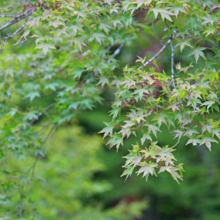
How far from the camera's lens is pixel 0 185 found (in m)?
3.49

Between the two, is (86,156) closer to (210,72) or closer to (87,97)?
(87,97)

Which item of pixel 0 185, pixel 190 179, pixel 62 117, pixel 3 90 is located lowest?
pixel 190 179

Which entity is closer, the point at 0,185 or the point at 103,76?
the point at 103,76

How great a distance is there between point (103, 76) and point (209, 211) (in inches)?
302

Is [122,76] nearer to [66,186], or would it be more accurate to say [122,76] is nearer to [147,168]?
[147,168]

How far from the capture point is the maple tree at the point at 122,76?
237cm

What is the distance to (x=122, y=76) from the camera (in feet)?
10.4

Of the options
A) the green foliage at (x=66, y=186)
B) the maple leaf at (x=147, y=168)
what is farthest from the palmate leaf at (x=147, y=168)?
the green foliage at (x=66, y=186)

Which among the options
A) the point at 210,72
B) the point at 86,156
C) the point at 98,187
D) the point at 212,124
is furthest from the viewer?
the point at 86,156

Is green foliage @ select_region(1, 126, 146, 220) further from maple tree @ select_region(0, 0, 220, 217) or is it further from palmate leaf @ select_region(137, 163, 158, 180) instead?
palmate leaf @ select_region(137, 163, 158, 180)

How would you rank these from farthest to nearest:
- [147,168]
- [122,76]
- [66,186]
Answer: [66,186] < [122,76] < [147,168]

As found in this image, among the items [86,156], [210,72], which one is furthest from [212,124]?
[86,156]

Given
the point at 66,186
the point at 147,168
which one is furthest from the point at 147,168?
the point at 66,186

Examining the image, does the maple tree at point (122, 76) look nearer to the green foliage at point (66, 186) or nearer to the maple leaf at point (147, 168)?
the maple leaf at point (147, 168)
